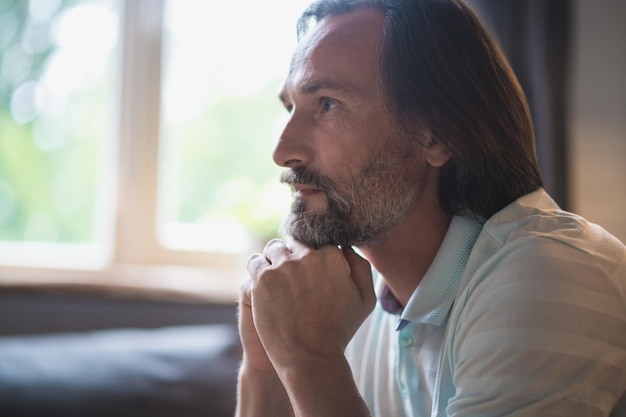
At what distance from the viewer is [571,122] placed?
2.03 meters

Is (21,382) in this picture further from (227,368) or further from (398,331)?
(398,331)

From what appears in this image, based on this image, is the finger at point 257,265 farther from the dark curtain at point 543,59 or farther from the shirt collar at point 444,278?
the dark curtain at point 543,59

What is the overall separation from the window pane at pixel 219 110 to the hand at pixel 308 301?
50.1 inches

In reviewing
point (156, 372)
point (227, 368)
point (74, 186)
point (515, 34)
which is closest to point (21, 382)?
point (156, 372)

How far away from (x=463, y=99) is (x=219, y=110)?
144cm

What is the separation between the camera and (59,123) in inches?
93.7

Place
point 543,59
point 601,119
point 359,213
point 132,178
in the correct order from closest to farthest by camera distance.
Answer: point 359,213 < point 543,59 < point 601,119 < point 132,178

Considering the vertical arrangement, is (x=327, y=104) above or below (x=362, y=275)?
above

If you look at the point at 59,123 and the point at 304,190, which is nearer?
the point at 304,190

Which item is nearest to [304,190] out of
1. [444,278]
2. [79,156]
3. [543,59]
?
[444,278]

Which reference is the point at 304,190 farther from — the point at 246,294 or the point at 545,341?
the point at 545,341

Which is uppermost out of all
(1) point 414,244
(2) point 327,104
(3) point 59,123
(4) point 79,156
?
(3) point 59,123

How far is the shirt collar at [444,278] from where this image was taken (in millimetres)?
1125

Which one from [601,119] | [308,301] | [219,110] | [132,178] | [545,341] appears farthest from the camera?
[219,110]
